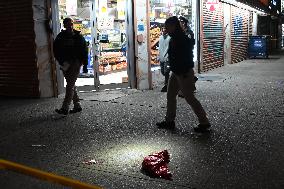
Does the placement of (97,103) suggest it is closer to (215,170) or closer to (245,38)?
(215,170)

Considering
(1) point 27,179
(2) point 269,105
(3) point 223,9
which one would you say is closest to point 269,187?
(1) point 27,179

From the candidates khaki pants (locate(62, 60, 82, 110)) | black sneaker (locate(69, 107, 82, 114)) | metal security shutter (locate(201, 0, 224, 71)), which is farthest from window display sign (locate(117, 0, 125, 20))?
metal security shutter (locate(201, 0, 224, 71))

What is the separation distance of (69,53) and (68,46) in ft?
0.47

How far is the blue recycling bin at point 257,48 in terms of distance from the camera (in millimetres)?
21167

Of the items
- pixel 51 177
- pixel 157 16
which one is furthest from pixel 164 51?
pixel 51 177

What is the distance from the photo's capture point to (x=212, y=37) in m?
15.6

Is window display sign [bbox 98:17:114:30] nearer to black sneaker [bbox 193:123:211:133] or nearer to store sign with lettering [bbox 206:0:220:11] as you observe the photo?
black sneaker [bbox 193:123:211:133]

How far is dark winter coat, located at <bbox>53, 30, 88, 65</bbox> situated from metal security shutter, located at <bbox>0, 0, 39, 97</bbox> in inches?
86.9

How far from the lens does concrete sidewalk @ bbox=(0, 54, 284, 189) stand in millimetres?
4145

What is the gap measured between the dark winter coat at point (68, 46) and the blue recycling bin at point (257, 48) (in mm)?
16090

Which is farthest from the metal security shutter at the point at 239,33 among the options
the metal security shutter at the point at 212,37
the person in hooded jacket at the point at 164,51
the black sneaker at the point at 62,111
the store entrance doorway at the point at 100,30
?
the black sneaker at the point at 62,111

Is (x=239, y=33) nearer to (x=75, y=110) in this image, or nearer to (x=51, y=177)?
(x=75, y=110)

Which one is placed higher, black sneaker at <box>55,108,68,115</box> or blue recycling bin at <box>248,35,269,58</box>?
blue recycling bin at <box>248,35,269,58</box>

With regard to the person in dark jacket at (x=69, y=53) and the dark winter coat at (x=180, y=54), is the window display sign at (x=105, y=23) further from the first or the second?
the dark winter coat at (x=180, y=54)
